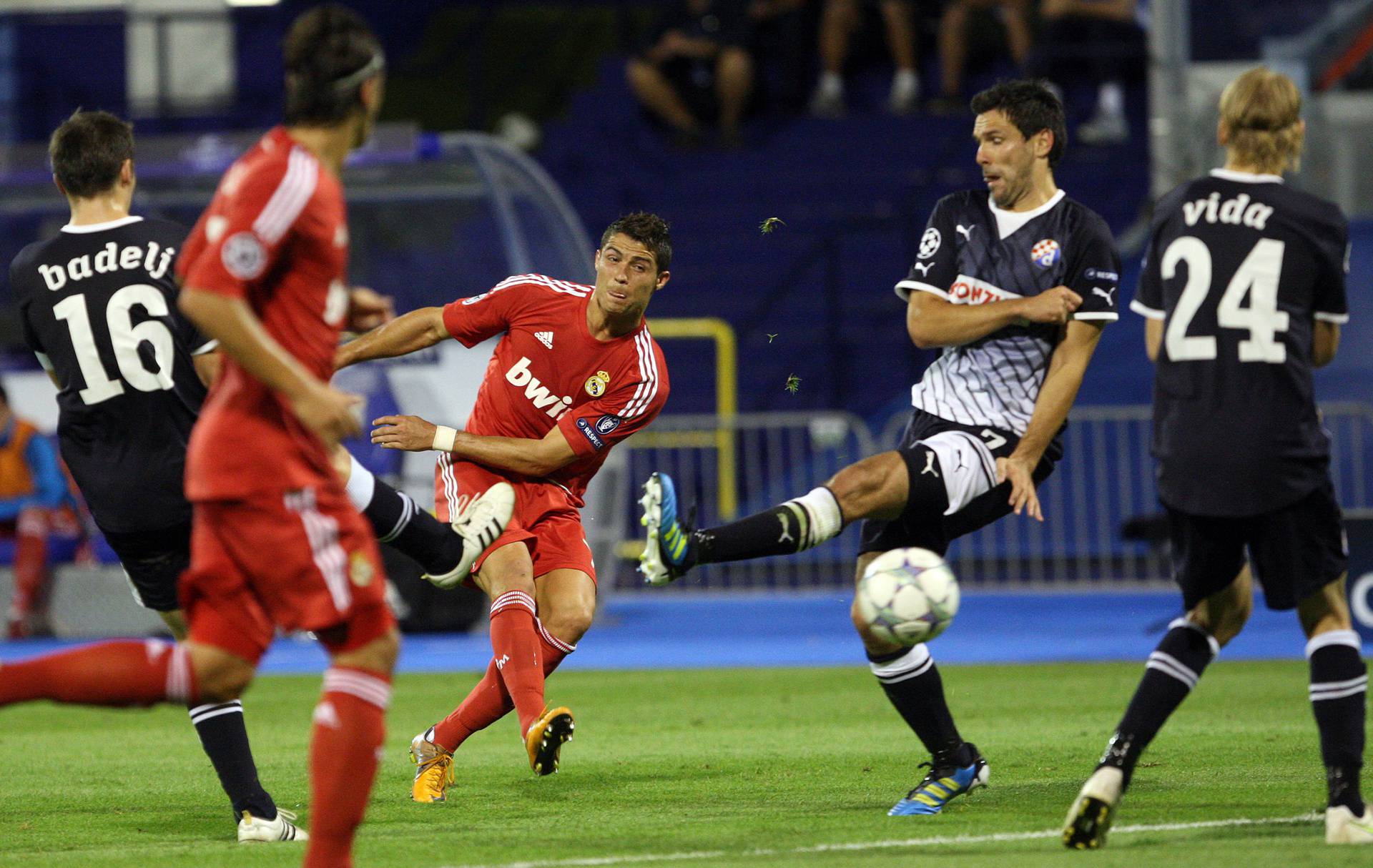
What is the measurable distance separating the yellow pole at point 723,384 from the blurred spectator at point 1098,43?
13.9ft

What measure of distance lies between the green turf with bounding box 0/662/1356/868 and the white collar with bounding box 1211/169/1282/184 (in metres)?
1.92

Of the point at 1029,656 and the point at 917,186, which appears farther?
the point at 917,186

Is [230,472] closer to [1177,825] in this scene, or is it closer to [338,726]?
[338,726]

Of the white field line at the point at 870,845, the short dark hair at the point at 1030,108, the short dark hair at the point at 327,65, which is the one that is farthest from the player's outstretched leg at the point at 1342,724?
the short dark hair at the point at 327,65

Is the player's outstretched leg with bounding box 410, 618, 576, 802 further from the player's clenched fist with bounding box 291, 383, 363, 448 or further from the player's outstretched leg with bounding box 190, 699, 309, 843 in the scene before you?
the player's clenched fist with bounding box 291, 383, 363, 448

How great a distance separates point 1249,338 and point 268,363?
9.14 feet

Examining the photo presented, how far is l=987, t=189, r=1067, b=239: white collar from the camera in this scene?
628 cm

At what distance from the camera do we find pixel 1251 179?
5289 mm

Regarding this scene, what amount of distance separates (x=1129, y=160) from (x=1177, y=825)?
14093mm

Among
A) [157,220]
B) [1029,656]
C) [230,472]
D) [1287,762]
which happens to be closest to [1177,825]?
[1287,762]

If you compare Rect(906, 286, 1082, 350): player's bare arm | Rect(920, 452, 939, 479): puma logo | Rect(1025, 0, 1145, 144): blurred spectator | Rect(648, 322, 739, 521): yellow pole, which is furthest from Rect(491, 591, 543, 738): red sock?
Rect(1025, 0, 1145, 144): blurred spectator

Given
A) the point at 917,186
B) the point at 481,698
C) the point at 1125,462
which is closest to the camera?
the point at 481,698

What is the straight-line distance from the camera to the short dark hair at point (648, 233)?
698 centimetres

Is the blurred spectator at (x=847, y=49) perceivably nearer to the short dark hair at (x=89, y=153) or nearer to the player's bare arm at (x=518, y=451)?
the player's bare arm at (x=518, y=451)
